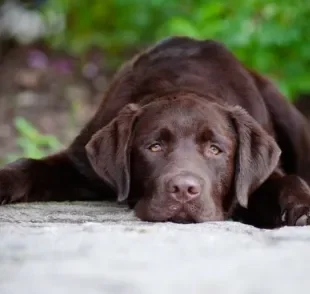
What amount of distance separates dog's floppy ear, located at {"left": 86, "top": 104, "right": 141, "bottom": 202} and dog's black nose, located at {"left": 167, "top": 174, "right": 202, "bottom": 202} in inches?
17.6

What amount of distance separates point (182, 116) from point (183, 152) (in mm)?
203

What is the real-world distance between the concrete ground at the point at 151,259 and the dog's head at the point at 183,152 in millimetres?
406

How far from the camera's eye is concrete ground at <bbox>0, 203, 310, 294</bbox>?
97.4 inches

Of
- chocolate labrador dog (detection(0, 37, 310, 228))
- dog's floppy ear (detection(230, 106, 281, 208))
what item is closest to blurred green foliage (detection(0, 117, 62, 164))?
chocolate labrador dog (detection(0, 37, 310, 228))

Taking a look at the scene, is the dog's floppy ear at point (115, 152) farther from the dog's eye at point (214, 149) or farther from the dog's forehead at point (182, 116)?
the dog's eye at point (214, 149)

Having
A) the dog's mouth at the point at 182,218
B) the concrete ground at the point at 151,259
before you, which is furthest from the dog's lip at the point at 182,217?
the concrete ground at the point at 151,259

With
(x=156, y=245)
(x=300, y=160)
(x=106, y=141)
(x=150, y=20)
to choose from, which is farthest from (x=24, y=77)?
(x=156, y=245)

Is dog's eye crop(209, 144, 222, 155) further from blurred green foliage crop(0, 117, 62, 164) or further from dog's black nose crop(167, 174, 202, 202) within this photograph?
blurred green foliage crop(0, 117, 62, 164)

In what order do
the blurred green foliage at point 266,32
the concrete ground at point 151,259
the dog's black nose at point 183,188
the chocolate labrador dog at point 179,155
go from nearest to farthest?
the concrete ground at point 151,259 → the dog's black nose at point 183,188 → the chocolate labrador dog at point 179,155 → the blurred green foliage at point 266,32

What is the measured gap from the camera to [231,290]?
8.07ft

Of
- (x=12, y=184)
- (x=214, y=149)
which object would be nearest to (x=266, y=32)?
(x=214, y=149)

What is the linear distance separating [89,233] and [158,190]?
2.13ft

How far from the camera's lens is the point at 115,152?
157 inches

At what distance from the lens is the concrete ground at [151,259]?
2.47 m
